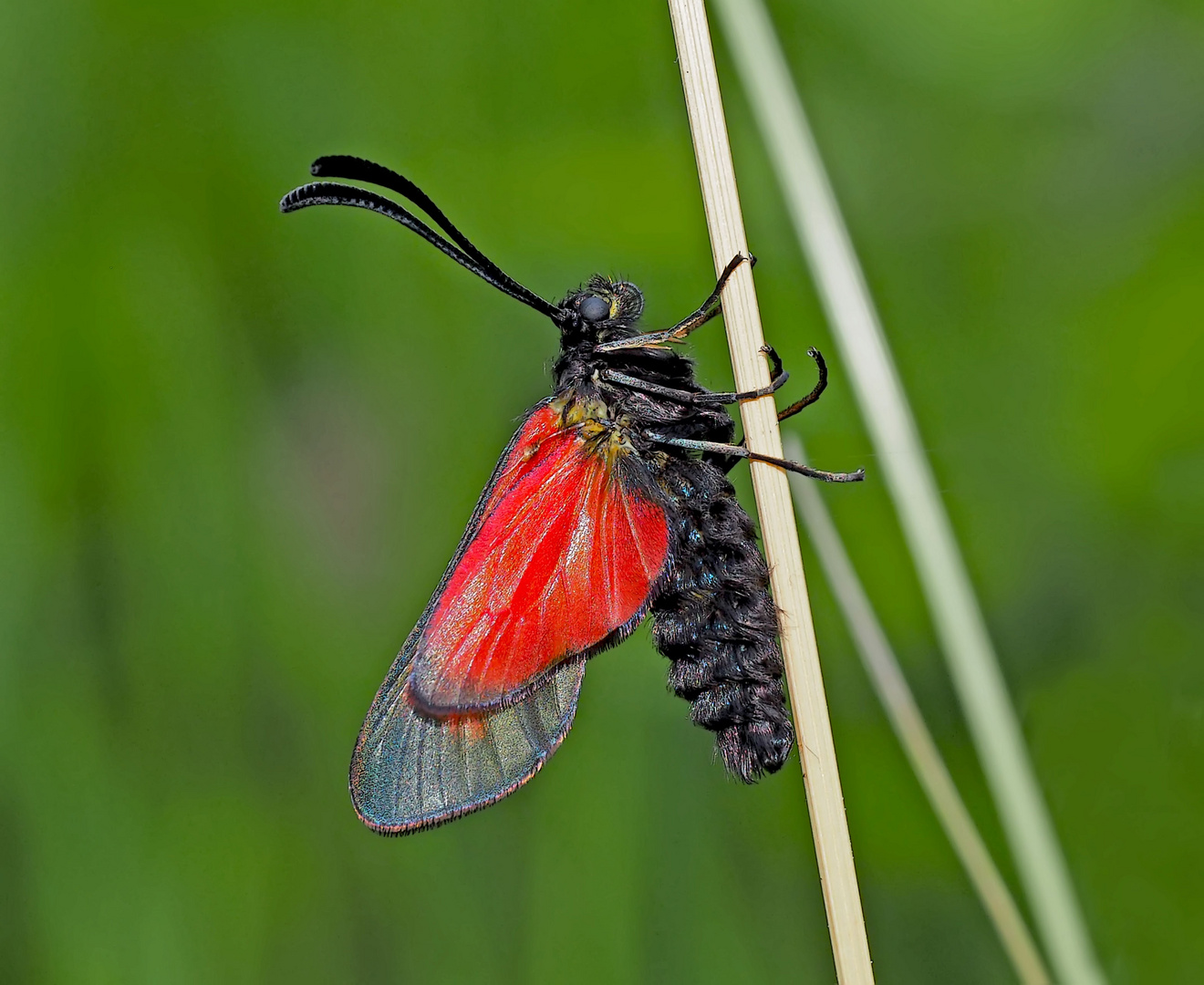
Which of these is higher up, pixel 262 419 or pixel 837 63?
pixel 837 63

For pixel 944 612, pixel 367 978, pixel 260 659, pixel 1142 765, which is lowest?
pixel 367 978

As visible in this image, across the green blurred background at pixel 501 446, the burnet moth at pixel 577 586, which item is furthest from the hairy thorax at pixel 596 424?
the green blurred background at pixel 501 446

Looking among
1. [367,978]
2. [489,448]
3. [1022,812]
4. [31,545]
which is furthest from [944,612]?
[31,545]

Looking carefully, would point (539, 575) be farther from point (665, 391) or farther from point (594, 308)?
point (594, 308)

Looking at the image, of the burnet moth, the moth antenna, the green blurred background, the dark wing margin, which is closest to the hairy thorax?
the burnet moth

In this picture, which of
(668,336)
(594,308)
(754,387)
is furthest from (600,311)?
(754,387)

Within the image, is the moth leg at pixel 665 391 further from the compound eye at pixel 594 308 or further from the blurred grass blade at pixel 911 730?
the blurred grass blade at pixel 911 730

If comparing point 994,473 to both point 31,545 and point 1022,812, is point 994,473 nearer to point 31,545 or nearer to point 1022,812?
point 1022,812
